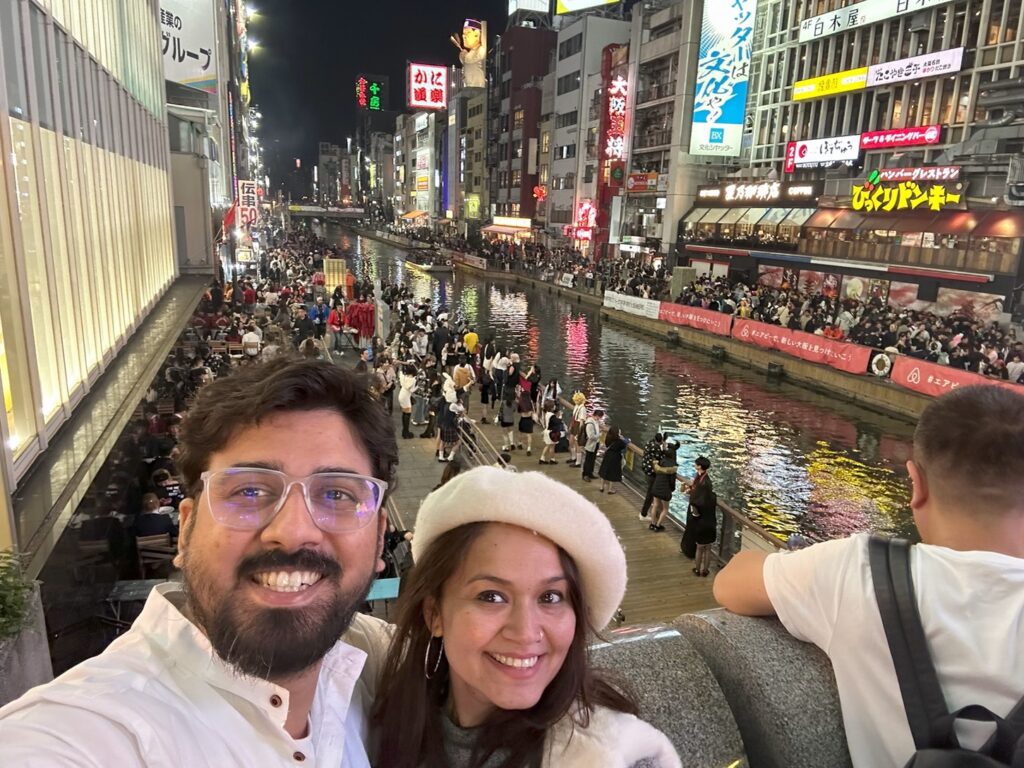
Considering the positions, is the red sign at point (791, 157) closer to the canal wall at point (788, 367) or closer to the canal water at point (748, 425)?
the canal wall at point (788, 367)

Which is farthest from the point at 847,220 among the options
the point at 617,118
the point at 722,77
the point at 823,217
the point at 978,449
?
the point at 978,449

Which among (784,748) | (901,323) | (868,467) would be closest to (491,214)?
(901,323)

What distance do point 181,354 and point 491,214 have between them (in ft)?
222

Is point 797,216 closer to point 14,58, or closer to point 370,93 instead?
point 14,58

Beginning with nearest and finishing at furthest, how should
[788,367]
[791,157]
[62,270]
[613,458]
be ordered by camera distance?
[62,270] < [613,458] < [788,367] < [791,157]

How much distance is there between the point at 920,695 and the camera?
1.56 m

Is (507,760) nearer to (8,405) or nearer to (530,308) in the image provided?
(8,405)

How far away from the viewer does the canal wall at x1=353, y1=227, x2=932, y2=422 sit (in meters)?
20.0

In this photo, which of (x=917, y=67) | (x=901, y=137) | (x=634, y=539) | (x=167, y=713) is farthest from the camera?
(x=901, y=137)

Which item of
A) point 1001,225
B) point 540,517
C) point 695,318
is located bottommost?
point 695,318

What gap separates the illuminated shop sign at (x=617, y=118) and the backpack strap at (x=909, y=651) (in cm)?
5005

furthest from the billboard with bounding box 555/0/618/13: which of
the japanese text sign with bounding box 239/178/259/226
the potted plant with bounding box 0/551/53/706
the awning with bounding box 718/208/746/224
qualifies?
the potted plant with bounding box 0/551/53/706

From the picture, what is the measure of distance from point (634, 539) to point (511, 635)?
8749 millimetres

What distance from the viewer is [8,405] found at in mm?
6406
